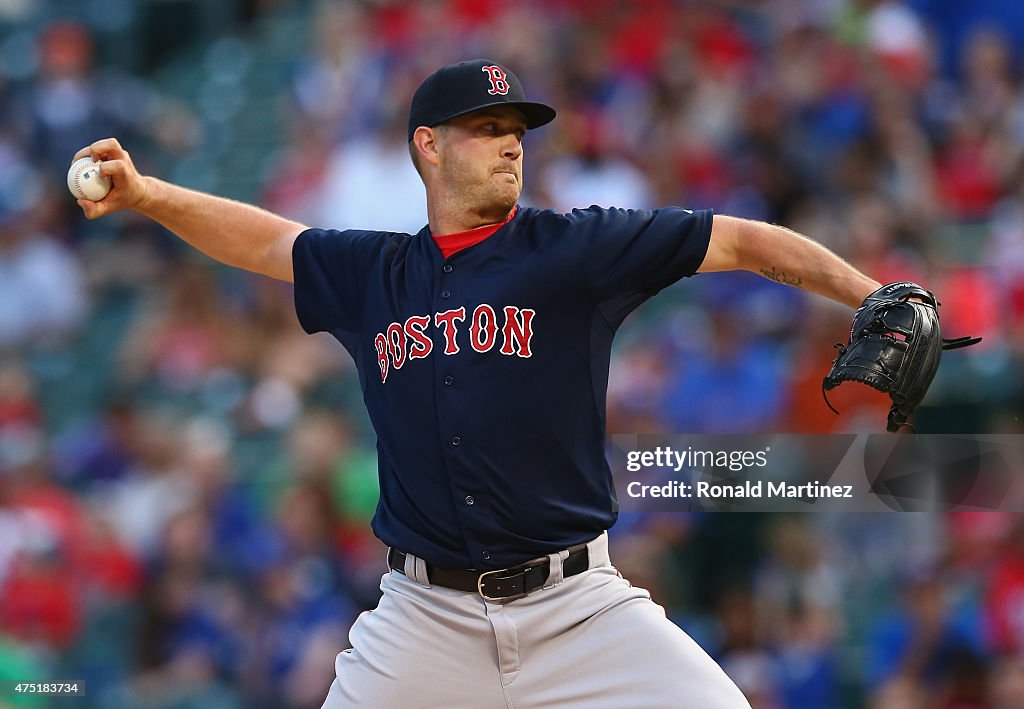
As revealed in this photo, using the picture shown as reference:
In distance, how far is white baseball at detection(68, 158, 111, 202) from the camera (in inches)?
140

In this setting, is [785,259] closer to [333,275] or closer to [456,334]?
[456,334]

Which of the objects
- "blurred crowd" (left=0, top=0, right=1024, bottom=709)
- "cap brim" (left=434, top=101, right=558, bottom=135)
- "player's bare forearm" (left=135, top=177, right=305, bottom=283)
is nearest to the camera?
"cap brim" (left=434, top=101, right=558, bottom=135)

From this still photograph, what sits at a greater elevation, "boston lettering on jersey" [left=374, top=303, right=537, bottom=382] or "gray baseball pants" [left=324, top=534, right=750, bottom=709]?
"boston lettering on jersey" [left=374, top=303, right=537, bottom=382]

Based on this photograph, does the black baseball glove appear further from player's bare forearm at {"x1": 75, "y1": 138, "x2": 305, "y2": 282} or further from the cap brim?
player's bare forearm at {"x1": 75, "y1": 138, "x2": 305, "y2": 282}

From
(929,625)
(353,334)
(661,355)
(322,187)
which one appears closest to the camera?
(353,334)

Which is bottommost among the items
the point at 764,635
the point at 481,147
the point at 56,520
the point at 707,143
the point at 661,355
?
the point at 764,635

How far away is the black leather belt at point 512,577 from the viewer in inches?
132

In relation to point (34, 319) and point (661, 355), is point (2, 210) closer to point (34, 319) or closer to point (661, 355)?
point (34, 319)

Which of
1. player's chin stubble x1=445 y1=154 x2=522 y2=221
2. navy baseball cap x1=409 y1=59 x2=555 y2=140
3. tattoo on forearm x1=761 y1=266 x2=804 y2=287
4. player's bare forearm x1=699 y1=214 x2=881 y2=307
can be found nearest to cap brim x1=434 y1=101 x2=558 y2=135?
navy baseball cap x1=409 y1=59 x2=555 y2=140

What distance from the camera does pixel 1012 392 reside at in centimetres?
597

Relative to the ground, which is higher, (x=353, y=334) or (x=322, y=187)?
(x=322, y=187)

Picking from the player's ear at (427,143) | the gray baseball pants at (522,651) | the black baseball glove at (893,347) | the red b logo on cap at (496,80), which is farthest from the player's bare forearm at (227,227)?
the black baseball glove at (893,347)

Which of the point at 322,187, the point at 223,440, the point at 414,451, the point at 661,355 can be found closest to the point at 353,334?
the point at 414,451

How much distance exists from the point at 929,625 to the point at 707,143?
2.99 metres
